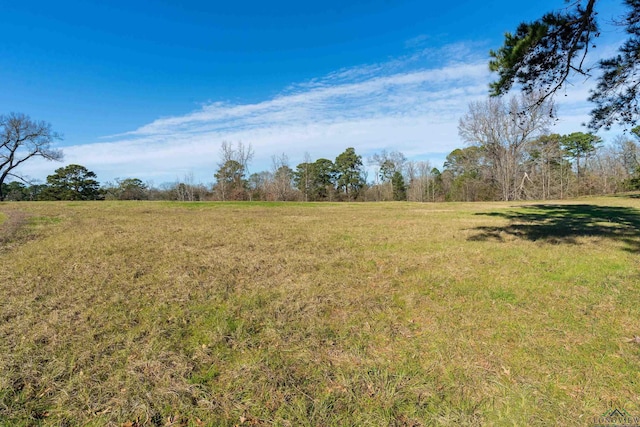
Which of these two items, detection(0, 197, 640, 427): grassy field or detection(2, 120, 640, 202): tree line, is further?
detection(2, 120, 640, 202): tree line

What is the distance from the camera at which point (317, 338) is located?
10.1 feet

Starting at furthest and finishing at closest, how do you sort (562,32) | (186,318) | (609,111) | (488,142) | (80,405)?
1. (488,142)
2. (609,111)
3. (562,32)
4. (186,318)
5. (80,405)

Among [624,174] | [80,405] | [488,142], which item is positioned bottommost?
[80,405]

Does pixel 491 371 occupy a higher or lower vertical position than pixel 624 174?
lower

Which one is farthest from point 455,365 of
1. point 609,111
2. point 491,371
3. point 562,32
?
point 609,111

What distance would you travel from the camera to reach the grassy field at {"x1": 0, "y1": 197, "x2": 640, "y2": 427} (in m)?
2.15

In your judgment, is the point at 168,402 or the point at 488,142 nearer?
the point at 168,402

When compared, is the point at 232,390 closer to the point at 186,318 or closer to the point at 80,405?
the point at 80,405

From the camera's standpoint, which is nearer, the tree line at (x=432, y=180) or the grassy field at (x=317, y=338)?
the grassy field at (x=317, y=338)

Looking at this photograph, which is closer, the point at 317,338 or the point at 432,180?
the point at 317,338

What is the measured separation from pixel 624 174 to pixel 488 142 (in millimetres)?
22176

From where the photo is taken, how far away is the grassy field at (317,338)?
7.07 feet

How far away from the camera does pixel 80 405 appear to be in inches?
84.8

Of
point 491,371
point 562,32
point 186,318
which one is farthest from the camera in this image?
point 562,32
